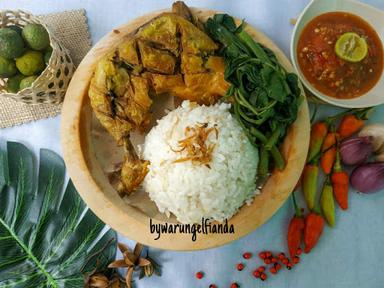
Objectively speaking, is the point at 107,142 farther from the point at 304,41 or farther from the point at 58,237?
the point at 304,41

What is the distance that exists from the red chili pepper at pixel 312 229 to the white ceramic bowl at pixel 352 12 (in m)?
0.70

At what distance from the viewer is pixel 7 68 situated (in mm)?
2221

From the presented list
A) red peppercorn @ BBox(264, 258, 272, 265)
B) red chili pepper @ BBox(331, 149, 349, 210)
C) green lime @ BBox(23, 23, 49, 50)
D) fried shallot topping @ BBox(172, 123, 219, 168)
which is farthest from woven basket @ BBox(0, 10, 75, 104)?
red chili pepper @ BBox(331, 149, 349, 210)

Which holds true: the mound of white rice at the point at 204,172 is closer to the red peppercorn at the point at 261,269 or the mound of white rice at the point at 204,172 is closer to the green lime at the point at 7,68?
the red peppercorn at the point at 261,269

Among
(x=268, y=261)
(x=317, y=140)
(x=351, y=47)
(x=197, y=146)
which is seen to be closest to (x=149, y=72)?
(x=197, y=146)

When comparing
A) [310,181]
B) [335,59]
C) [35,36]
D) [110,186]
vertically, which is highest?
[335,59]

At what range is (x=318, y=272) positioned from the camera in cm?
261

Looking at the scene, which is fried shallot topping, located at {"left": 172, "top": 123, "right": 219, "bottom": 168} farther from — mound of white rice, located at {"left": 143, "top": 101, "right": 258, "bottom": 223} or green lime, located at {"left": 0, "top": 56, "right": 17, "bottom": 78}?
green lime, located at {"left": 0, "top": 56, "right": 17, "bottom": 78}

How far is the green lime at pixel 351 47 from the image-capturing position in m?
2.46

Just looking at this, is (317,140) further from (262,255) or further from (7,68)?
(7,68)

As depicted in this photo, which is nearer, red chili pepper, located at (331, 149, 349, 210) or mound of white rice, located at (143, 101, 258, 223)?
mound of white rice, located at (143, 101, 258, 223)

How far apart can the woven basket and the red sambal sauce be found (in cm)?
138

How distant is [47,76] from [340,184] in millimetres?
1840

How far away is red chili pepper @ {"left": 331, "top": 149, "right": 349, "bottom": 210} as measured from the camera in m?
2.54
